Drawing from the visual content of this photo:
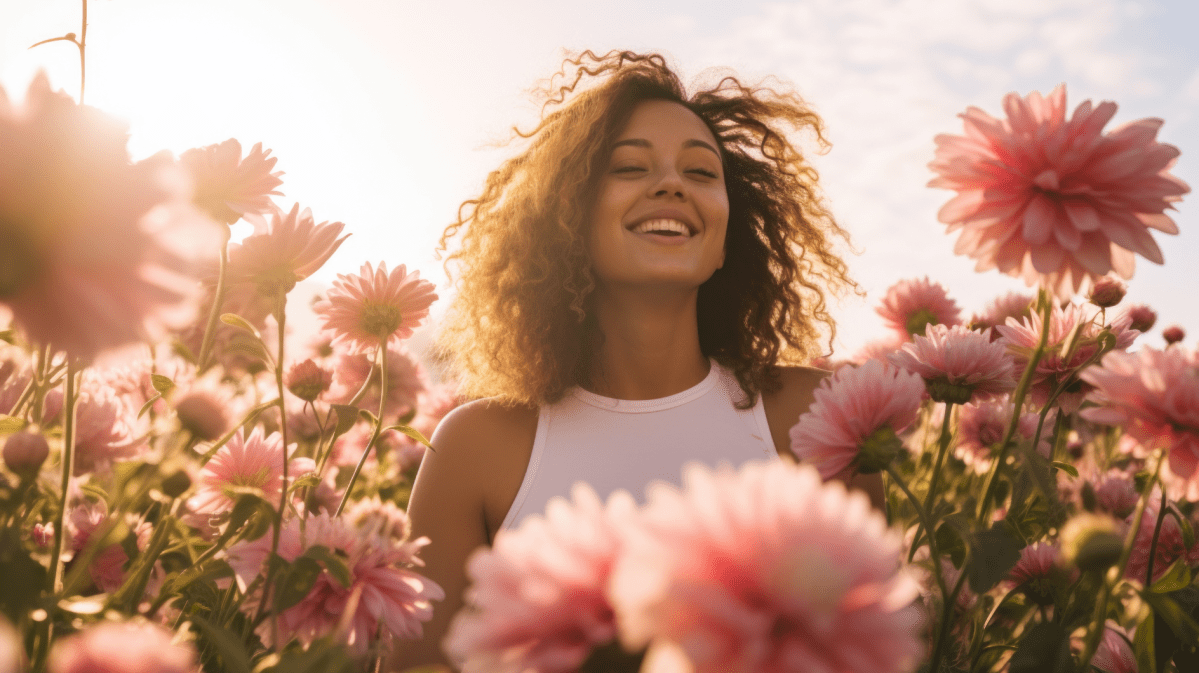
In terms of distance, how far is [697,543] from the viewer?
317 mm

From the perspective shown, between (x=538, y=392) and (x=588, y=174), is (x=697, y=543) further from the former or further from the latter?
(x=588, y=174)

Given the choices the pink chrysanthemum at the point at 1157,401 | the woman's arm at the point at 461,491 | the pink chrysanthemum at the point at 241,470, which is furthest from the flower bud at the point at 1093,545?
the woman's arm at the point at 461,491

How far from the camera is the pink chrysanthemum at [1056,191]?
2.32 feet

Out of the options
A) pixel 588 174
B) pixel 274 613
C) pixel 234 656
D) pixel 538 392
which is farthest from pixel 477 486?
pixel 234 656

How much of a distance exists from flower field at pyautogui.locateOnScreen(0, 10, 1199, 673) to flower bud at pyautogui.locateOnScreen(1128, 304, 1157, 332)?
0.72 m

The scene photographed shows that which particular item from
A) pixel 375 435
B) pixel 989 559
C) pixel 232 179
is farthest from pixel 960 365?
pixel 232 179

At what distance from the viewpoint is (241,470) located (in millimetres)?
1053

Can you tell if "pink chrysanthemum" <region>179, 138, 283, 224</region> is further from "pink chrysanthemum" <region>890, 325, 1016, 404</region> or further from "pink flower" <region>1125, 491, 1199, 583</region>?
"pink flower" <region>1125, 491, 1199, 583</region>

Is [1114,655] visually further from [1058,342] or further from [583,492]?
[583,492]

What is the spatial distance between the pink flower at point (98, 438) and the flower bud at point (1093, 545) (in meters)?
1.07

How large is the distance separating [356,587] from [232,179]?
0.59 meters

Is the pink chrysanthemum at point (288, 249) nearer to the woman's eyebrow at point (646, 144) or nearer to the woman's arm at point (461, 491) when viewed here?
the woman's arm at point (461, 491)

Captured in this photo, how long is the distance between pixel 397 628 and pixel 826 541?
0.59 meters

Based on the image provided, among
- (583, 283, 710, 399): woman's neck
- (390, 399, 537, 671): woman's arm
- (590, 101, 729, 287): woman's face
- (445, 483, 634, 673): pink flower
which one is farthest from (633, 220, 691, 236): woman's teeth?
(445, 483, 634, 673): pink flower
